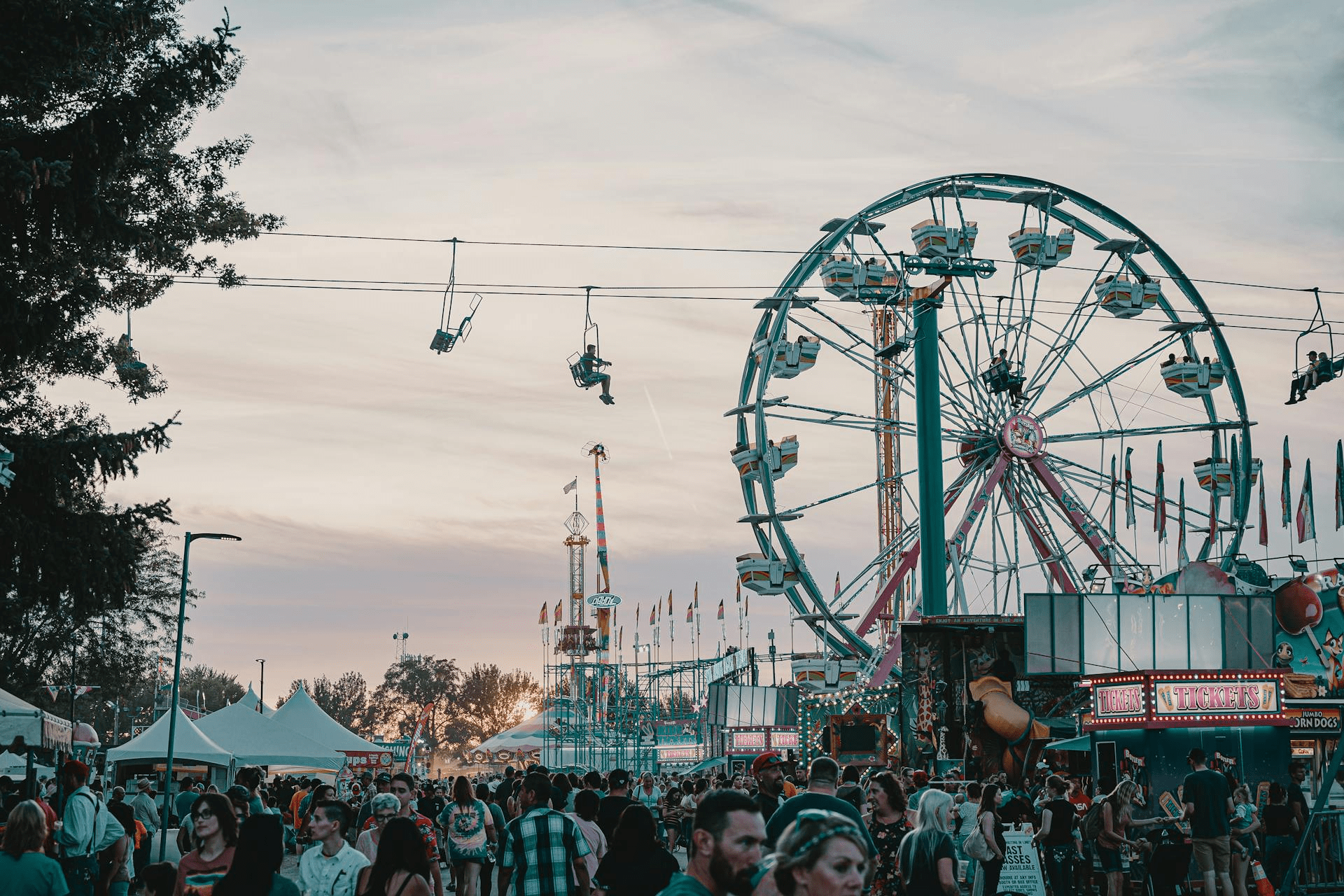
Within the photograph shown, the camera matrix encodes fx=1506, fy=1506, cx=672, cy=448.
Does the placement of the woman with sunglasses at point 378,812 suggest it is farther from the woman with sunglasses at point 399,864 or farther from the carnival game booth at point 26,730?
the carnival game booth at point 26,730

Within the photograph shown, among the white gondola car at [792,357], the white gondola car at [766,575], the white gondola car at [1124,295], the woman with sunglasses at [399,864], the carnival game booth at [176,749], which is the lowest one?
the carnival game booth at [176,749]

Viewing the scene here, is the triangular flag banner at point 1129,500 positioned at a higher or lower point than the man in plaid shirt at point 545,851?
higher

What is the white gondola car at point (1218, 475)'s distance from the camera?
37.2 meters

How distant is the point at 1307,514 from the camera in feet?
124

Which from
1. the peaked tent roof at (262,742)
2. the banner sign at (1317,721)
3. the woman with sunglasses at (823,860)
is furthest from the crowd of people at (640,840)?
the peaked tent roof at (262,742)

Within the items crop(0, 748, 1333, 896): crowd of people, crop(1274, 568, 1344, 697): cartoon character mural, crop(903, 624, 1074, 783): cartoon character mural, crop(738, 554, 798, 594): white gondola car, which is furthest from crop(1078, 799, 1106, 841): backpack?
crop(738, 554, 798, 594): white gondola car

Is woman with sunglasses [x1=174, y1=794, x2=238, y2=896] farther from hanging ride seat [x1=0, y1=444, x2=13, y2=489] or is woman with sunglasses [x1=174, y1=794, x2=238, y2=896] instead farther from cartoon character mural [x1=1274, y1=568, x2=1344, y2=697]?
cartoon character mural [x1=1274, y1=568, x2=1344, y2=697]

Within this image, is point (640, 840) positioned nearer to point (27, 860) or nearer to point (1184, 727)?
point (27, 860)

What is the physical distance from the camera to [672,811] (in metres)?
26.3

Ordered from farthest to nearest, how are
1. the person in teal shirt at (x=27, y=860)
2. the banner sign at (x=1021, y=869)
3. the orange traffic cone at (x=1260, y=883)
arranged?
the orange traffic cone at (x=1260, y=883) < the banner sign at (x=1021, y=869) < the person in teal shirt at (x=27, y=860)

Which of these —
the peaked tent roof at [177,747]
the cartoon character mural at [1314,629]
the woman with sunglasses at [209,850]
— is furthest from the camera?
the peaked tent roof at [177,747]

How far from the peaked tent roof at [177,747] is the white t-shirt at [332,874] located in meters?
25.3

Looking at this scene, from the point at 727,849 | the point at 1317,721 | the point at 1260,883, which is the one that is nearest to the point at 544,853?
the point at 727,849

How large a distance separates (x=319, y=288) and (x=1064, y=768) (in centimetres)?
1581
